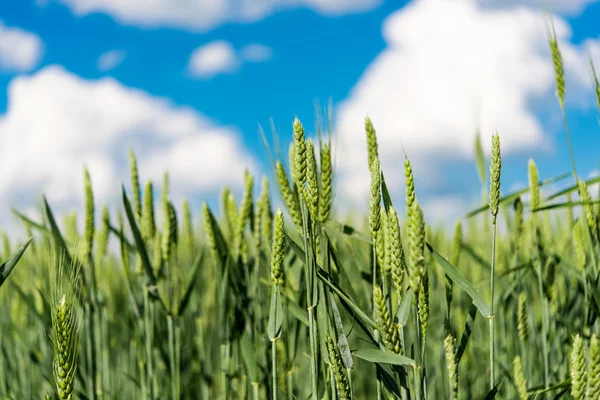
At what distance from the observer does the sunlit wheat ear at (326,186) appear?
37.7 inches

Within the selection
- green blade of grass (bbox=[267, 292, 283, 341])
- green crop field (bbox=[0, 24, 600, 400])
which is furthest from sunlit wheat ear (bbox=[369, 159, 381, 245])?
green blade of grass (bbox=[267, 292, 283, 341])

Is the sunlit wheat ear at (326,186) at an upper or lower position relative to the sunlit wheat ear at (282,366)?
upper

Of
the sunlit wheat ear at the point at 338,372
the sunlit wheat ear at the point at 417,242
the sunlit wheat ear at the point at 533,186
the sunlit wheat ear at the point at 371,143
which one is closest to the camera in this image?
the sunlit wheat ear at the point at 417,242

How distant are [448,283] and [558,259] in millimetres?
643

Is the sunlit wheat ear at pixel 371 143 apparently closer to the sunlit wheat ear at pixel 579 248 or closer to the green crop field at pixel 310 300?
the green crop field at pixel 310 300

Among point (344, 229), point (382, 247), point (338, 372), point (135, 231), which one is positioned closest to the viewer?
point (338, 372)

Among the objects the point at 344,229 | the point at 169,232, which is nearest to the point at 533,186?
the point at 344,229

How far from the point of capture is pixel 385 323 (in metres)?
0.73

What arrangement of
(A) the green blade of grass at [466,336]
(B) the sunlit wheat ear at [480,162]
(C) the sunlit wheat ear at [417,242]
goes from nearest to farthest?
(C) the sunlit wheat ear at [417,242]
(A) the green blade of grass at [466,336]
(B) the sunlit wheat ear at [480,162]

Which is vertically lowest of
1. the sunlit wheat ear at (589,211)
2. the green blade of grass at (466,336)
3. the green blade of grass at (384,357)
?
the green blade of grass at (384,357)

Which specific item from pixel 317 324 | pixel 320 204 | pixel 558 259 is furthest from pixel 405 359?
pixel 558 259

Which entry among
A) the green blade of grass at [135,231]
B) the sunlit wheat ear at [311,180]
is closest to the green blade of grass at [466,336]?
the sunlit wheat ear at [311,180]

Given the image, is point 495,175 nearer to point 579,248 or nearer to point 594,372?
point 594,372

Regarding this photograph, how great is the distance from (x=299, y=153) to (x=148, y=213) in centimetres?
69
